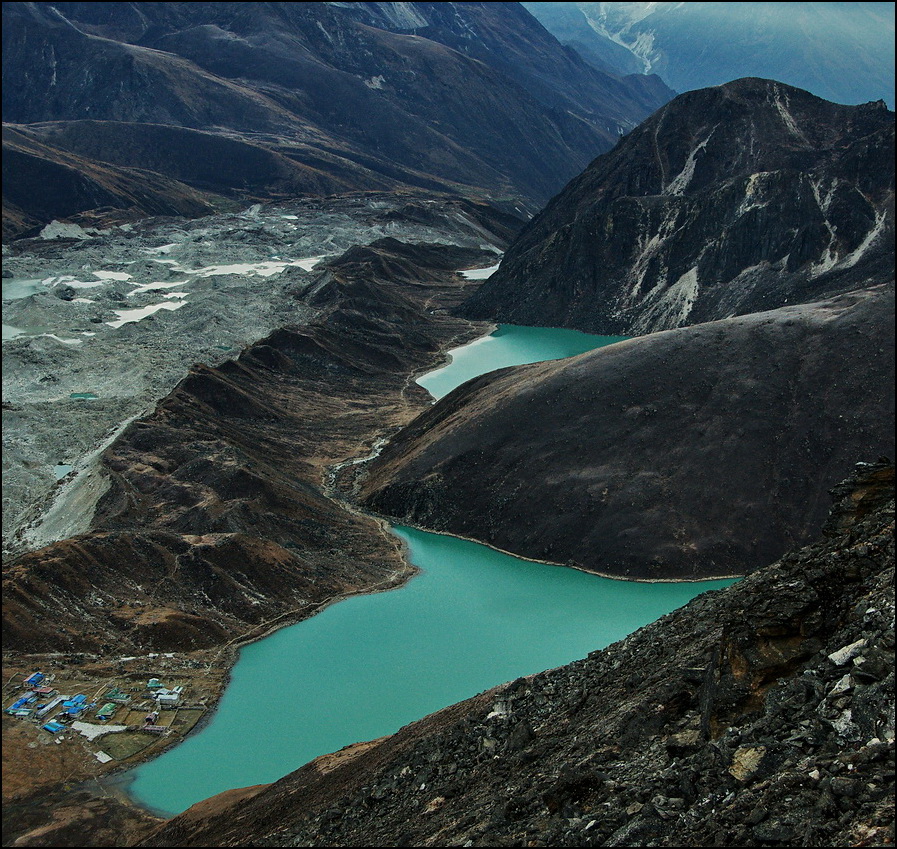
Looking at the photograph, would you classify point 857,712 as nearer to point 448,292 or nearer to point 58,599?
point 58,599

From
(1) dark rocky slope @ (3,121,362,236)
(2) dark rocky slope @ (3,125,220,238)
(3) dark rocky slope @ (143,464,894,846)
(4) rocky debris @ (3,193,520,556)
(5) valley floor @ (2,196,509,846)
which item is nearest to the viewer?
(3) dark rocky slope @ (143,464,894,846)

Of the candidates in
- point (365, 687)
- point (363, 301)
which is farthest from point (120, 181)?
point (365, 687)

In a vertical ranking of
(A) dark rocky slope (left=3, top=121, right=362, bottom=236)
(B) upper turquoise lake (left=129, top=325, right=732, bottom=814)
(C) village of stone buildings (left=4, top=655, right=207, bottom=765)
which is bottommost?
(C) village of stone buildings (left=4, top=655, right=207, bottom=765)

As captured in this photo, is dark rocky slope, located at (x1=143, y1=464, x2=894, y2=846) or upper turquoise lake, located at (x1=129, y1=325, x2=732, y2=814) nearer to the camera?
dark rocky slope, located at (x1=143, y1=464, x2=894, y2=846)

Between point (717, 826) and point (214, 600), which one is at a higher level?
point (717, 826)

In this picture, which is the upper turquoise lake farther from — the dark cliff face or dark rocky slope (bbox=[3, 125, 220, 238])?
dark rocky slope (bbox=[3, 125, 220, 238])

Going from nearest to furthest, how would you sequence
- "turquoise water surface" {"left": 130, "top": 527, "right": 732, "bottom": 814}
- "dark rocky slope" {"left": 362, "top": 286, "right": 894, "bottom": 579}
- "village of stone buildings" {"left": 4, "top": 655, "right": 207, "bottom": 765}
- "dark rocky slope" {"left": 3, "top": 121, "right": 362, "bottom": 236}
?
"village of stone buildings" {"left": 4, "top": 655, "right": 207, "bottom": 765}, "turquoise water surface" {"left": 130, "top": 527, "right": 732, "bottom": 814}, "dark rocky slope" {"left": 362, "top": 286, "right": 894, "bottom": 579}, "dark rocky slope" {"left": 3, "top": 121, "right": 362, "bottom": 236}

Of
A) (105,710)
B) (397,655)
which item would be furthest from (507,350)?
(105,710)

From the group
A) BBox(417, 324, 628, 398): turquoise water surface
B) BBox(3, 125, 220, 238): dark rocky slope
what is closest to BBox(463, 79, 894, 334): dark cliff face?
BBox(417, 324, 628, 398): turquoise water surface
